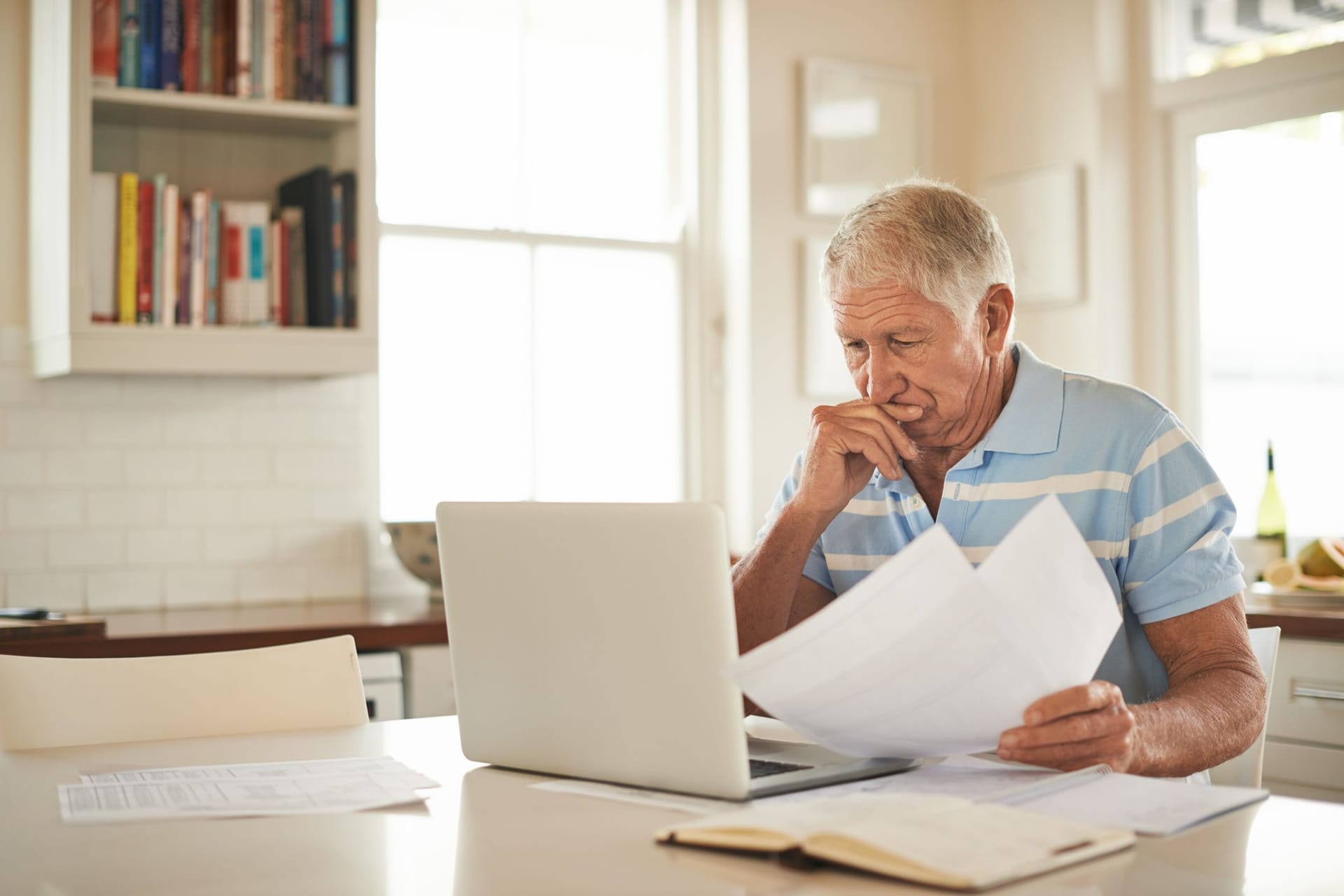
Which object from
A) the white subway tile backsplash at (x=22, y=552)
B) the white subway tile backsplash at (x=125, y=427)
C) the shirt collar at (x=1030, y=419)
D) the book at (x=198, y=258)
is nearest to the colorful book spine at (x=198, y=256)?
the book at (x=198, y=258)

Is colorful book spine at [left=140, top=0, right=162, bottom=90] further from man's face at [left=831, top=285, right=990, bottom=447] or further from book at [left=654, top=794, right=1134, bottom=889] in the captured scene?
book at [left=654, top=794, right=1134, bottom=889]

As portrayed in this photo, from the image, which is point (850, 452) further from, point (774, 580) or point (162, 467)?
point (162, 467)

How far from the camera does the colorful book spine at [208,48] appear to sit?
3.17 m

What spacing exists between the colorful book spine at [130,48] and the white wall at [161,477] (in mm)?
343

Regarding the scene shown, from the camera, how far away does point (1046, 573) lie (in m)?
1.08

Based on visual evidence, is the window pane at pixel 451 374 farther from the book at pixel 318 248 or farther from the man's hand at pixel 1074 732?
the man's hand at pixel 1074 732

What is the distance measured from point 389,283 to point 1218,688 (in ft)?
8.99

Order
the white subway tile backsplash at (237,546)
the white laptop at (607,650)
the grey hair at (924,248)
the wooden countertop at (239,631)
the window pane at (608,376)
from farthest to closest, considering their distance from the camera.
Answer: the window pane at (608,376), the white subway tile backsplash at (237,546), the wooden countertop at (239,631), the grey hair at (924,248), the white laptop at (607,650)

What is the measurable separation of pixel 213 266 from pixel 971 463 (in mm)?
2013

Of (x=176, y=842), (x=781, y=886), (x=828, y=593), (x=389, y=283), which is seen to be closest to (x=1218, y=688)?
(x=828, y=593)

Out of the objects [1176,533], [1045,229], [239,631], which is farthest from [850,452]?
[1045,229]

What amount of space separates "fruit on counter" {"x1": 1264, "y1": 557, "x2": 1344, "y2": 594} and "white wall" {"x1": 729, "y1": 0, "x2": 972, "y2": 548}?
1.33 m

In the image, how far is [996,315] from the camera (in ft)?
6.14

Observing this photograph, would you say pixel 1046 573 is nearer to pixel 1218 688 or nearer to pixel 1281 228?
pixel 1218 688
